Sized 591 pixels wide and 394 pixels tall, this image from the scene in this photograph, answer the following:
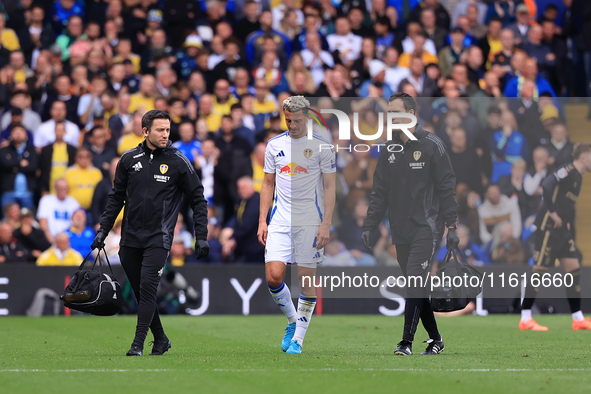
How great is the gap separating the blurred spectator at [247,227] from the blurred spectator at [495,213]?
3838 mm

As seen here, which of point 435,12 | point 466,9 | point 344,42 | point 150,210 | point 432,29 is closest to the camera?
point 150,210

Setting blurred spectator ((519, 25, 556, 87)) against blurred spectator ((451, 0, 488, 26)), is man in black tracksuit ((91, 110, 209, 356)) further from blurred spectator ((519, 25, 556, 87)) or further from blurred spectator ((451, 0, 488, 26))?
blurred spectator ((451, 0, 488, 26))

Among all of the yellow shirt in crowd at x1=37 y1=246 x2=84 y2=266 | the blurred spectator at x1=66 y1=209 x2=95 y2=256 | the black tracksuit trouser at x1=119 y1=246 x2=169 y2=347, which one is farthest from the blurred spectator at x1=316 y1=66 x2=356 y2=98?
the black tracksuit trouser at x1=119 y1=246 x2=169 y2=347

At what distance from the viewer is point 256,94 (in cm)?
1745

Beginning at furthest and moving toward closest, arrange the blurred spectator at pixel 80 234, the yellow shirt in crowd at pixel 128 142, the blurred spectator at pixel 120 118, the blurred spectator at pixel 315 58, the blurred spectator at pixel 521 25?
the blurred spectator at pixel 521 25 < the blurred spectator at pixel 315 58 < the blurred spectator at pixel 120 118 < the yellow shirt in crowd at pixel 128 142 < the blurred spectator at pixel 80 234

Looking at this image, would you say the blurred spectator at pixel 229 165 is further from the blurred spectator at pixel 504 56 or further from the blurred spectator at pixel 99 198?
the blurred spectator at pixel 504 56

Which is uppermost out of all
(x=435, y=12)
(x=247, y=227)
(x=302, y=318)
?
(x=435, y=12)

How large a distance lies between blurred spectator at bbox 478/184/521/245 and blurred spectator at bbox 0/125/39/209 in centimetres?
787

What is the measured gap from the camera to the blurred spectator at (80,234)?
15.6 meters

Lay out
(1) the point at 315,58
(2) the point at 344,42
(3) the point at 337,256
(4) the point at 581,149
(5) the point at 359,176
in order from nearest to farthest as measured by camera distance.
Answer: (4) the point at 581,149, (3) the point at 337,256, (5) the point at 359,176, (1) the point at 315,58, (2) the point at 344,42

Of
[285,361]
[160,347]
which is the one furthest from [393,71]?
[285,361]

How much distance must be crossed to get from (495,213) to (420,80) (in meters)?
3.56

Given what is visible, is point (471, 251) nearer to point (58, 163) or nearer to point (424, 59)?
point (424, 59)

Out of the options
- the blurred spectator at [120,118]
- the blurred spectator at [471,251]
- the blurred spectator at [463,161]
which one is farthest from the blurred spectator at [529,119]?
the blurred spectator at [120,118]
